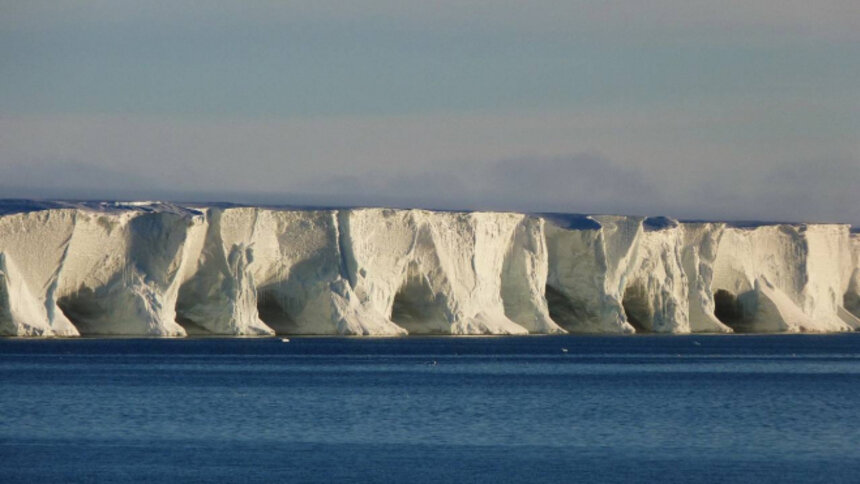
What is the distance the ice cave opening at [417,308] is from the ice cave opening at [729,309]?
17.4 m

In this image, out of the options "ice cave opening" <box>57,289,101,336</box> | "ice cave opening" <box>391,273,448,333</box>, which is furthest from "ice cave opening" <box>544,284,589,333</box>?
"ice cave opening" <box>57,289,101,336</box>

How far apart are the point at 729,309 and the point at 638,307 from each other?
681cm

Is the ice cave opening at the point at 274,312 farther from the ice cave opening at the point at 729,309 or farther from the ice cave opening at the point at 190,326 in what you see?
the ice cave opening at the point at 729,309

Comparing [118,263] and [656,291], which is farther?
[656,291]

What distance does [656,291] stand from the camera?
6462 centimetres

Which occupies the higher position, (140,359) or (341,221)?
(341,221)

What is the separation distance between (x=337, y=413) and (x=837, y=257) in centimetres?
5050

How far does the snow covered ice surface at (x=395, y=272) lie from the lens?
50.5m

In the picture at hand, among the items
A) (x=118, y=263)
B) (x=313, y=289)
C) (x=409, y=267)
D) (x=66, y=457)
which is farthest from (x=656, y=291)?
(x=66, y=457)

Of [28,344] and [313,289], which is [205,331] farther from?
[28,344]

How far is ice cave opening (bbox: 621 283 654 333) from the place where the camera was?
214ft

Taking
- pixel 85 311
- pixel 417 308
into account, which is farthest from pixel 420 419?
pixel 417 308

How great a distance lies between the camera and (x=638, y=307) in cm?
6675

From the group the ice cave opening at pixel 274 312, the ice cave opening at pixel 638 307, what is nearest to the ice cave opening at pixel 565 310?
the ice cave opening at pixel 638 307
